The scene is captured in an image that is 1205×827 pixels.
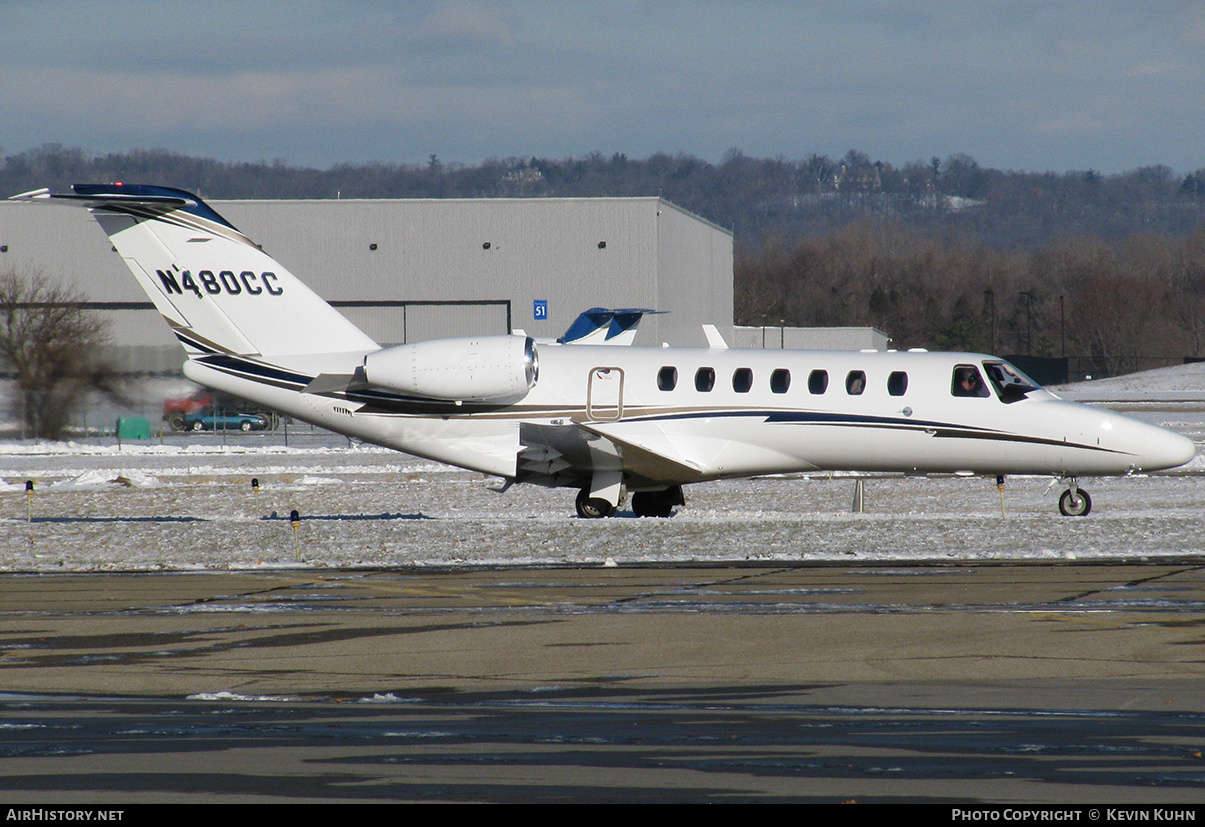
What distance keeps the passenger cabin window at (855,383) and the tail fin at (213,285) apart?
7.92 meters

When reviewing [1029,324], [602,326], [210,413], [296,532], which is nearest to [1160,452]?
Result: [296,532]

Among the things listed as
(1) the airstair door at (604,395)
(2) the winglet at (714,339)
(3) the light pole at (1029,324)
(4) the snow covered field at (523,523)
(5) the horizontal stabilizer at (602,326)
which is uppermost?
(3) the light pole at (1029,324)

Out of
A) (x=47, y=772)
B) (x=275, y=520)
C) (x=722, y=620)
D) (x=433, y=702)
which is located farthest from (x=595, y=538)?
(x=47, y=772)

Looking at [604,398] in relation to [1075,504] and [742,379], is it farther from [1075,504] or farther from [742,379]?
[1075,504]

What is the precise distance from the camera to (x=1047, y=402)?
69.0 ft

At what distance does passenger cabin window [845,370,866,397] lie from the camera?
2098 centimetres

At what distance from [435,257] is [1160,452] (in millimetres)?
41100

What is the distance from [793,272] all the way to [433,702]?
16658 centimetres

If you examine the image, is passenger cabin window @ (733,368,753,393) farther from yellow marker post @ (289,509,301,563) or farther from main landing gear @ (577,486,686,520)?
yellow marker post @ (289,509,301,563)

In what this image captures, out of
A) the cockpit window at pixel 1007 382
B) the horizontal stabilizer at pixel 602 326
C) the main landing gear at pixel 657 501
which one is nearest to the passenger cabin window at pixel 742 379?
the main landing gear at pixel 657 501

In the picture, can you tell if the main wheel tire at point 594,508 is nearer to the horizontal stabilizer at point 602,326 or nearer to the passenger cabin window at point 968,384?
the passenger cabin window at point 968,384

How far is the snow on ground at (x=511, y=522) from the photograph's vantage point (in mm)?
17688

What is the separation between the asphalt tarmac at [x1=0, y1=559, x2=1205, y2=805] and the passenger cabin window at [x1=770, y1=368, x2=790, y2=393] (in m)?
5.46

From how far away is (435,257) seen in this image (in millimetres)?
57812
